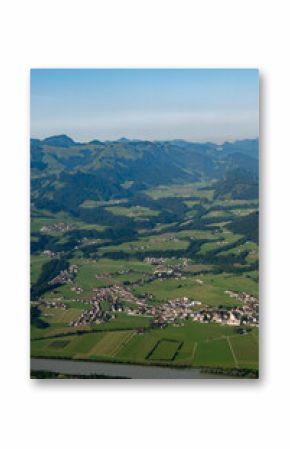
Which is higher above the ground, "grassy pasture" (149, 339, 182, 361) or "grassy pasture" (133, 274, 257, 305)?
"grassy pasture" (133, 274, 257, 305)

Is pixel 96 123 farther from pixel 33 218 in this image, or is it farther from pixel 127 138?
pixel 33 218

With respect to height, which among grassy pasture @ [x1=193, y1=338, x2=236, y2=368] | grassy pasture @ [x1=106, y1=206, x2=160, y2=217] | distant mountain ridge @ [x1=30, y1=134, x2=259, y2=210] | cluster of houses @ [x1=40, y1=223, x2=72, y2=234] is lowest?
grassy pasture @ [x1=193, y1=338, x2=236, y2=368]

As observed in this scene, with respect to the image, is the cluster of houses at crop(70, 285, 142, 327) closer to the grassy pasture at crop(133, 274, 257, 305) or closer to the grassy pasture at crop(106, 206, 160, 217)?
the grassy pasture at crop(133, 274, 257, 305)

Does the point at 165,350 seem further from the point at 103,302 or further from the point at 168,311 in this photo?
the point at 103,302

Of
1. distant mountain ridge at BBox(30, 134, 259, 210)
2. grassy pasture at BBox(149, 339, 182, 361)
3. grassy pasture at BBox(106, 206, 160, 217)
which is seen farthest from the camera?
grassy pasture at BBox(106, 206, 160, 217)

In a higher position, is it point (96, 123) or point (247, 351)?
point (96, 123)

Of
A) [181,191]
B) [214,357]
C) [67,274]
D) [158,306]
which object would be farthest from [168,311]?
[181,191]

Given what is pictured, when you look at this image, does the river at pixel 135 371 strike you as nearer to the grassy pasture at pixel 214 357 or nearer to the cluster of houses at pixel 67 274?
the grassy pasture at pixel 214 357

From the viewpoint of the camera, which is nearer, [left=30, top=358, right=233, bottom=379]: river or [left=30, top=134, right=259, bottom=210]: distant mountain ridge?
[left=30, top=358, right=233, bottom=379]: river

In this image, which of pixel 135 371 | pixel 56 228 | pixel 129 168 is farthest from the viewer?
pixel 129 168

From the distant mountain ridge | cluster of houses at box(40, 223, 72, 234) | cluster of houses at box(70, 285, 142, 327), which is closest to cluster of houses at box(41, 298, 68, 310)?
cluster of houses at box(70, 285, 142, 327)
